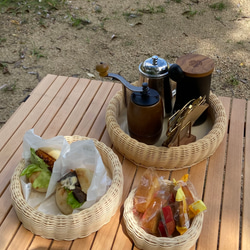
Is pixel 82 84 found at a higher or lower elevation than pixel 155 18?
higher

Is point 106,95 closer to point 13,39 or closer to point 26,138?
point 26,138

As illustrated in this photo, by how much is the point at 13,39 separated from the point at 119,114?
1.95 metres

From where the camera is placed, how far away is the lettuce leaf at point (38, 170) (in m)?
1.09

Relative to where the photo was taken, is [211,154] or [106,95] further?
[106,95]

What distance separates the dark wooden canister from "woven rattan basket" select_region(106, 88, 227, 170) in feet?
0.47

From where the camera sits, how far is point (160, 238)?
0.95 m

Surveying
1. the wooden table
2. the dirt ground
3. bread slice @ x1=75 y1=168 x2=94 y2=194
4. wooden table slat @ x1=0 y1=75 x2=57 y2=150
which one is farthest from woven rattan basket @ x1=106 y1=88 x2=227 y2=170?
the dirt ground

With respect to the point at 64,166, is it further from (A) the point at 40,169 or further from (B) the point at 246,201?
(B) the point at 246,201

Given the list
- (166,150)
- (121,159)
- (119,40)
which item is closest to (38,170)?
(121,159)

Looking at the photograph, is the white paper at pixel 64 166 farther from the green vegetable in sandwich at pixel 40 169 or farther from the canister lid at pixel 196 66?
the canister lid at pixel 196 66

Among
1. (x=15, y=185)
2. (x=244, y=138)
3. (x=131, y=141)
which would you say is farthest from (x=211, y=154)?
(x=15, y=185)

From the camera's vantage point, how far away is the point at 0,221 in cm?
110

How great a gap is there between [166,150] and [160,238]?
1.03 feet

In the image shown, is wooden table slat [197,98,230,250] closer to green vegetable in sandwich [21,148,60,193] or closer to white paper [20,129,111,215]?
white paper [20,129,111,215]
